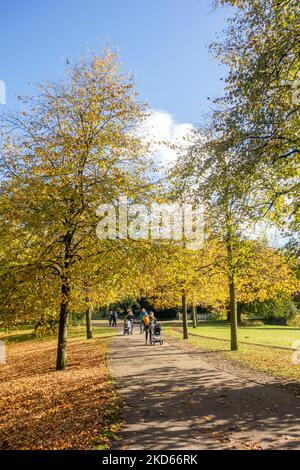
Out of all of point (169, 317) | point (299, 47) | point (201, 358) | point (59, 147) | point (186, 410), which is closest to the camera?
point (186, 410)

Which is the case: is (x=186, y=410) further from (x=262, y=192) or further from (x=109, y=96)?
(x=109, y=96)

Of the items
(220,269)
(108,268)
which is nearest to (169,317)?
(220,269)

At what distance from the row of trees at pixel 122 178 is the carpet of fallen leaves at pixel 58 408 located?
2110mm

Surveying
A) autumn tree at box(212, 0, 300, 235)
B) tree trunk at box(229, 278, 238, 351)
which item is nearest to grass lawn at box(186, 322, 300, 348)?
tree trunk at box(229, 278, 238, 351)

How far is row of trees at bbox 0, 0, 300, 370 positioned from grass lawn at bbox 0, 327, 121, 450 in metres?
2.01

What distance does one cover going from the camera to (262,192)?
12953 millimetres

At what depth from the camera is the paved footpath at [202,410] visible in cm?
623

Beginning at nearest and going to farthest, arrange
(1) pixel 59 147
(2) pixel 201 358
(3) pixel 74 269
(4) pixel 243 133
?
(4) pixel 243 133, (3) pixel 74 269, (1) pixel 59 147, (2) pixel 201 358

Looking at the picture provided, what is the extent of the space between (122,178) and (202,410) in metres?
8.21

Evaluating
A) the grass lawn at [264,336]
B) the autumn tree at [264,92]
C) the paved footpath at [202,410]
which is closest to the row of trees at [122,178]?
the autumn tree at [264,92]

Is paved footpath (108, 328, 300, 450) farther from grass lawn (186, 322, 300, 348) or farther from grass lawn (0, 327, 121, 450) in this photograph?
grass lawn (186, 322, 300, 348)

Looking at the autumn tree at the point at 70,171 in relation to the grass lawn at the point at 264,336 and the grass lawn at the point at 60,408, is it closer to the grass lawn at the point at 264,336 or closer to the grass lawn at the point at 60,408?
the grass lawn at the point at 60,408

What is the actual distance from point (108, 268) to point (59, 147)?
16.6ft

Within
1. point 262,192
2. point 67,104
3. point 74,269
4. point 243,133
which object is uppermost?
point 67,104
